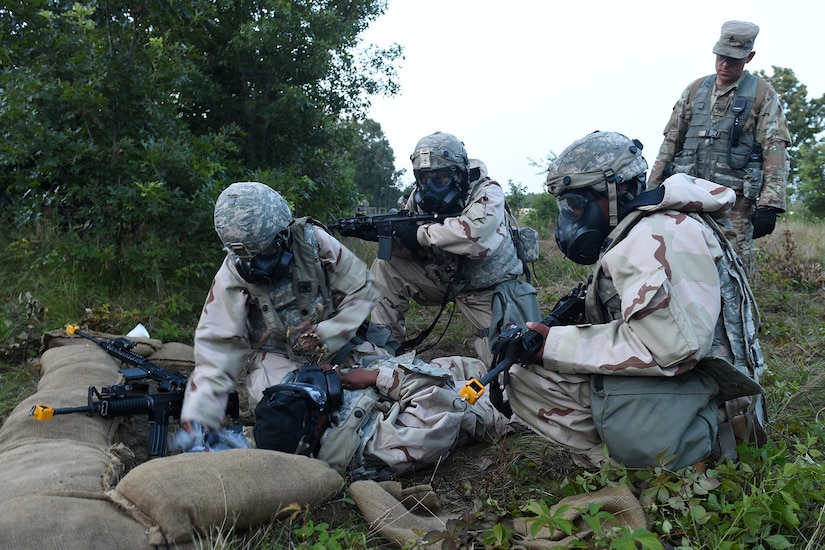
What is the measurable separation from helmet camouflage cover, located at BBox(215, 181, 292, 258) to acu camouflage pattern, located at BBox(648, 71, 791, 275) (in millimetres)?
3398

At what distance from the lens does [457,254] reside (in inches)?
180

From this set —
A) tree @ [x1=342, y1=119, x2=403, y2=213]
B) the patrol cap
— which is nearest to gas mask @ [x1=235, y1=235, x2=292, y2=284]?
the patrol cap

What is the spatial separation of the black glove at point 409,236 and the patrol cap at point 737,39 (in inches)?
100

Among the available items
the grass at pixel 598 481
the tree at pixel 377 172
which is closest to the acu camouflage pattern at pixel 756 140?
the grass at pixel 598 481

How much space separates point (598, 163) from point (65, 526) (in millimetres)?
2357

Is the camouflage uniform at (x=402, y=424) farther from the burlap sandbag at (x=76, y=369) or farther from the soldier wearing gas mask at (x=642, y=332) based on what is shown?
the burlap sandbag at (x=76, y=369)

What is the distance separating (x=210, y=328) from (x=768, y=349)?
366cm

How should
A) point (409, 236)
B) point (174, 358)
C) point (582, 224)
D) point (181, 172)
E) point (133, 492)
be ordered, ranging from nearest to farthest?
point (133, 492)
point (582, 224)
point (174, 358)
point (409, 236)
point (181, 172)

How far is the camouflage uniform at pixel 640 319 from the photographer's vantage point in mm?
2412

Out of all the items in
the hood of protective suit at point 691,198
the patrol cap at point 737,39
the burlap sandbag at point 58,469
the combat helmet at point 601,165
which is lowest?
the burlap sandbag at point 58,469

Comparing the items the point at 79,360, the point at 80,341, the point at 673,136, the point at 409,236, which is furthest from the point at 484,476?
the point at 673,136

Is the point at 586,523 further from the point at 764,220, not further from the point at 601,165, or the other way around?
the point at 764,220

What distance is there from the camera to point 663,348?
241 cm

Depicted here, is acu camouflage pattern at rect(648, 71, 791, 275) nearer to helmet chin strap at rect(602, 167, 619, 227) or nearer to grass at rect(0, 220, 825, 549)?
grass at rect(0, 220, 825, 549)
